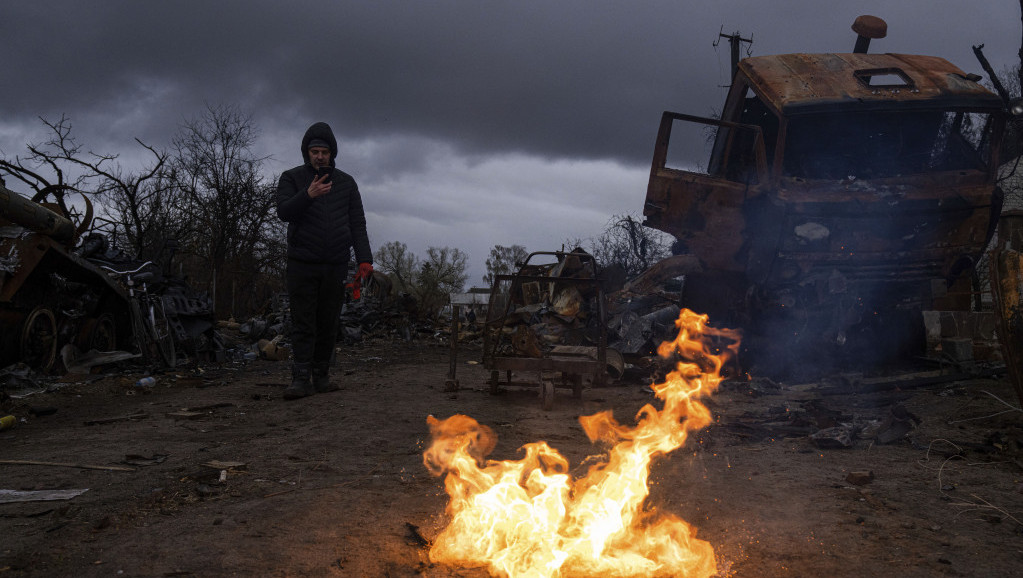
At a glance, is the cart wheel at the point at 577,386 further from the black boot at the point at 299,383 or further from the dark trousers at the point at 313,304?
the black boot at the point at 299,383

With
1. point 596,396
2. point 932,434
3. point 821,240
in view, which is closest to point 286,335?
point 596,396

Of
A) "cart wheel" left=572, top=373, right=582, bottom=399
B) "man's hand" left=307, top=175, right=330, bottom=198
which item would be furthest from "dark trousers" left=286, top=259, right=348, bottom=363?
"cart wheel" left=572, top=373, right=582, bottom=399

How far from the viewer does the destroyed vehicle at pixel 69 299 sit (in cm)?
624

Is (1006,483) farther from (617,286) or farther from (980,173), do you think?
(617,286)

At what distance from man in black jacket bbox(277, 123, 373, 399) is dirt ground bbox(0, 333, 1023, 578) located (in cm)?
55

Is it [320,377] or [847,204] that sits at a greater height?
[847,204]

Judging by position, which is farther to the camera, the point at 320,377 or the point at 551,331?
the point at 551,331

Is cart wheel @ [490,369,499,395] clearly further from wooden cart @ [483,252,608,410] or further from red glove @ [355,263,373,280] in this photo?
red glove @ [355,263,373,280]

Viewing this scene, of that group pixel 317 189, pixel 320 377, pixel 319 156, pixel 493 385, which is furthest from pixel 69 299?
pixel 493 385

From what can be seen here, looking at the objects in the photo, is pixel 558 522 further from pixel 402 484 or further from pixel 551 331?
pixel 551 331

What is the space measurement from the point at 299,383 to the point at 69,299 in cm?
378

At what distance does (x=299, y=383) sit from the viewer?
5.75m

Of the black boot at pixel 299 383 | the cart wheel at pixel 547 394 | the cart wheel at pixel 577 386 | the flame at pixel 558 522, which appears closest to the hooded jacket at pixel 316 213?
the black boot at pixel 299 383

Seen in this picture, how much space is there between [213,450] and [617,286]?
32.7ft
